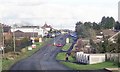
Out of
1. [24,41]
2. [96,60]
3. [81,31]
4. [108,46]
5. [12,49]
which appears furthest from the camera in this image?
[81,31]

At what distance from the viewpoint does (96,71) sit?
42531mm

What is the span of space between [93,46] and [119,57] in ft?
75.9

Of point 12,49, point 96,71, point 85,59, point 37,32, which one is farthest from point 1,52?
point 37,32

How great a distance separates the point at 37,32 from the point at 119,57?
12792 cm

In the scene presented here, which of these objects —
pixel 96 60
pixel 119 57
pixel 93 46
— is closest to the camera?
pixel 119 57

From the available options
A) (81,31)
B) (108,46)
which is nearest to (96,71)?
(108,46)

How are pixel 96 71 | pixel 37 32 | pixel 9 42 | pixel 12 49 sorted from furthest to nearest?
1. pixel 37 32
2. pixel 9 42
3. pixel 12 49
4. pixel 96 71

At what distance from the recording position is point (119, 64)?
153 ft

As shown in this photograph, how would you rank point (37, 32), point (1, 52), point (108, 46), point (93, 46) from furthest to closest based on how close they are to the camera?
1. point (37, 32)
2. point (1, 52)
3. point (93, 46)
4. point (108, 46)

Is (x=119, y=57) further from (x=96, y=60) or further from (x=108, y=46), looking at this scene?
(x=108, y=46)

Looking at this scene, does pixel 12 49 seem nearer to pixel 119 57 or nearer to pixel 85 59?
pixel 85 59

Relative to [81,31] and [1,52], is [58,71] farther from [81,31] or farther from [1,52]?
[81,31]

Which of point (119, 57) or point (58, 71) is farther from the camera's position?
point (119, 57)

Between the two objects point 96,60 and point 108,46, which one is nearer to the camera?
point 96,60
